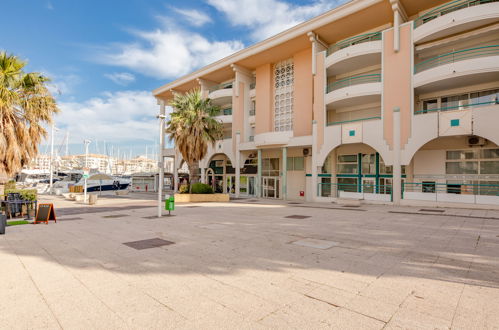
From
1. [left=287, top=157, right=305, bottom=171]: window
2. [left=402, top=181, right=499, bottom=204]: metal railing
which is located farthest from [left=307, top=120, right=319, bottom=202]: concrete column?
[left=402, top=181, right=499, bottom=204]: metal railing

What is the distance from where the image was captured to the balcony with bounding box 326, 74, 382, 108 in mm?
21953

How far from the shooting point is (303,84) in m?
27.5

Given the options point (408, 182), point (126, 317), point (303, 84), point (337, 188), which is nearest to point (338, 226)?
A: point (126, 317)

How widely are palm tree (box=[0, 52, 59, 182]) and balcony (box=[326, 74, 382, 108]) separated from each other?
2137 cm

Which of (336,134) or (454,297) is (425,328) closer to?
(454,297)

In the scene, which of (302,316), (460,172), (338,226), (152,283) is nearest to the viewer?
(302,316)

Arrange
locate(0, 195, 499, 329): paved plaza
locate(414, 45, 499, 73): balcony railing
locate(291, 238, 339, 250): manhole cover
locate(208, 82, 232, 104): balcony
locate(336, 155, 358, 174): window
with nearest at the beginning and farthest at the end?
locate(0, 195, 499, 329): paved plaza < locate(291, 238, 339, 250): manhole cover < locate(414, 45, 499, 73): balcony railing < locate(336, 155, 358, 174): window < locate(208, 82, 232, 104): balcony

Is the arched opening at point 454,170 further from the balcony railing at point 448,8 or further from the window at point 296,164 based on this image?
the window at point 296,164

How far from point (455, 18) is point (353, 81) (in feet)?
27.5

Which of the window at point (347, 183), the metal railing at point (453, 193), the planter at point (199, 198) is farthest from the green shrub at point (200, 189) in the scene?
the metal railing at point (453, 193)

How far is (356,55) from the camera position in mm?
22703

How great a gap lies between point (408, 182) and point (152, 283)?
21497 mm

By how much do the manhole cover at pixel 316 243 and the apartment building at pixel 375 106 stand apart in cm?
1434

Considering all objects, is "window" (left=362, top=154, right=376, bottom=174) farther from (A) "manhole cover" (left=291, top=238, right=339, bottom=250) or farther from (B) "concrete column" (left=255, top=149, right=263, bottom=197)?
(A) "manhole cover" (left=291, top=238, right=339, bottom=250)
